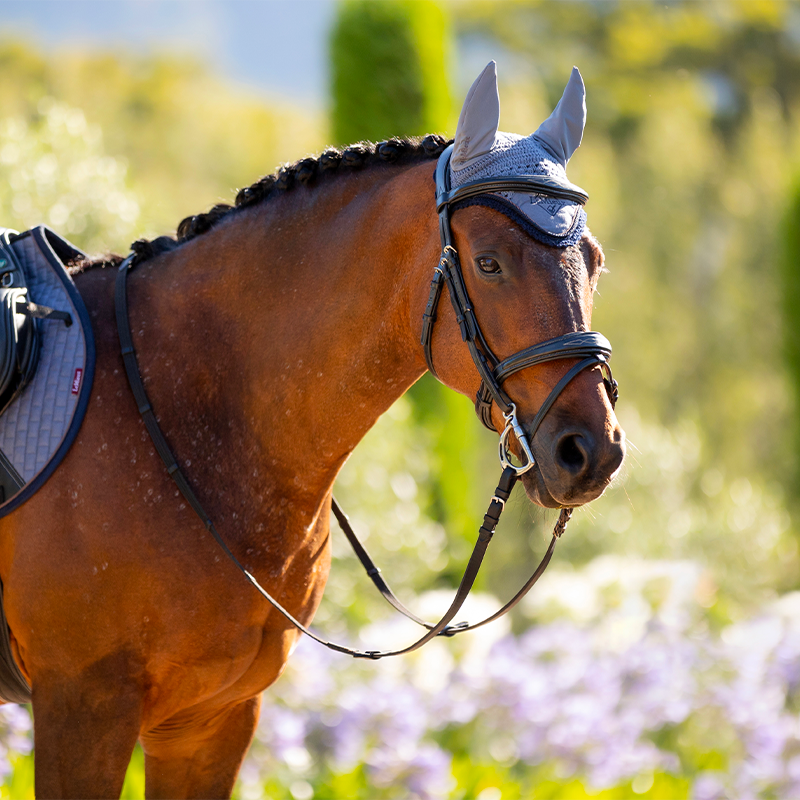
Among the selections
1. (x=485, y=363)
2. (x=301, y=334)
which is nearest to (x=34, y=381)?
(x=301, y=334)

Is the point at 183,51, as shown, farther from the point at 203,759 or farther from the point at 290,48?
the point at 203,759

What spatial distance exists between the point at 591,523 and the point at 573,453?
5.40 meters

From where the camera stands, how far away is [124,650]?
199 cm

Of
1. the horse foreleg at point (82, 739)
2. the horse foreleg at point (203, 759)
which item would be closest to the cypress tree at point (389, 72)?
the horse foreleg at point (203, 759)

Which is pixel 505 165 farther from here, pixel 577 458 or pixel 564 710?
pixel 564 710

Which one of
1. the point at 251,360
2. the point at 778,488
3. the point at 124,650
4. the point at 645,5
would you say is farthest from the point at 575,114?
the point at 645,5

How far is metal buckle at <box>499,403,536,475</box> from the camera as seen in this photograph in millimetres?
1856

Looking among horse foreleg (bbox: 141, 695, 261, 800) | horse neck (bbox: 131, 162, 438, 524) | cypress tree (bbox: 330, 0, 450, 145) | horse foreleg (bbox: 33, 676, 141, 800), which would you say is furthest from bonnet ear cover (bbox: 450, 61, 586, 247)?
cypress tree (bbox: 330, 0, 450, 145)

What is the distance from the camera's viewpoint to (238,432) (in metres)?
2.17

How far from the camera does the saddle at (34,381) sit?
203cm

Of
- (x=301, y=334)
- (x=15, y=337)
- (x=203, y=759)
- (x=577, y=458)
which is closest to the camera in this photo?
(x=577, y=458)

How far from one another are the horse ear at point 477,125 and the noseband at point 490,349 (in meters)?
0.07

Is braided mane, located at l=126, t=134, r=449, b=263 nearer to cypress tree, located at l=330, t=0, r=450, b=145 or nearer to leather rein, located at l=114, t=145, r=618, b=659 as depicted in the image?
leather rein, located at l=114, t=145, r=618, b=659

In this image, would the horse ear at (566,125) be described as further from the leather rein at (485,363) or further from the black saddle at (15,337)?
Result: the black saddle at (15,337)
